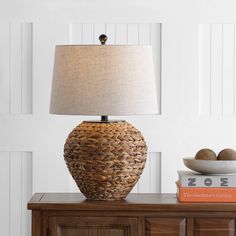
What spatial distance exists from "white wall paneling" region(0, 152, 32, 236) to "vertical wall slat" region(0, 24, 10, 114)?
0.68 ft

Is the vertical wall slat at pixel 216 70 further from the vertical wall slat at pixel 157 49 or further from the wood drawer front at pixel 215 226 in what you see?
the wood drawer front at pixel 215 226

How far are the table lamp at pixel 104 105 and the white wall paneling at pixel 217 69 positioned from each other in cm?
57

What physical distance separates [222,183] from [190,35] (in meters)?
0.77

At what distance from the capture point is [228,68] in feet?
10.0

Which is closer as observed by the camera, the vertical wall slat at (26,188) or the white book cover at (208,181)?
the white book cover at (208,181)

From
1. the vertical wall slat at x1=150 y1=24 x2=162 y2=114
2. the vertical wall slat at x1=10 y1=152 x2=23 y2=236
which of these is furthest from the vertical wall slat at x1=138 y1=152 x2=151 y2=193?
the vertical wall slat at x1=10 y1=152 x2=23 y2=236

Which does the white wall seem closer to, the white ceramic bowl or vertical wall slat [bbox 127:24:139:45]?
vertical wall slat [bbox 127:24:139:45]

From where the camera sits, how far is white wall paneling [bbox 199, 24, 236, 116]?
120 inches

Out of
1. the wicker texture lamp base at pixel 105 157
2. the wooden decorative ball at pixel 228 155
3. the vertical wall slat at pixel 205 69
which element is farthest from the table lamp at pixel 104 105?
the vertical wall slat at pixel 205 69

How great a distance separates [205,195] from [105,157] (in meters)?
0.38

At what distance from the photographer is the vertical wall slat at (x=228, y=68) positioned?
3059 millimetres

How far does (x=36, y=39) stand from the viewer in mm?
3049

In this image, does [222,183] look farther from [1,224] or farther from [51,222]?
[1,224]

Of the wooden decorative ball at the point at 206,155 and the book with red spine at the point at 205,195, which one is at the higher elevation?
the wooden decorative ball at the point at 206,155
